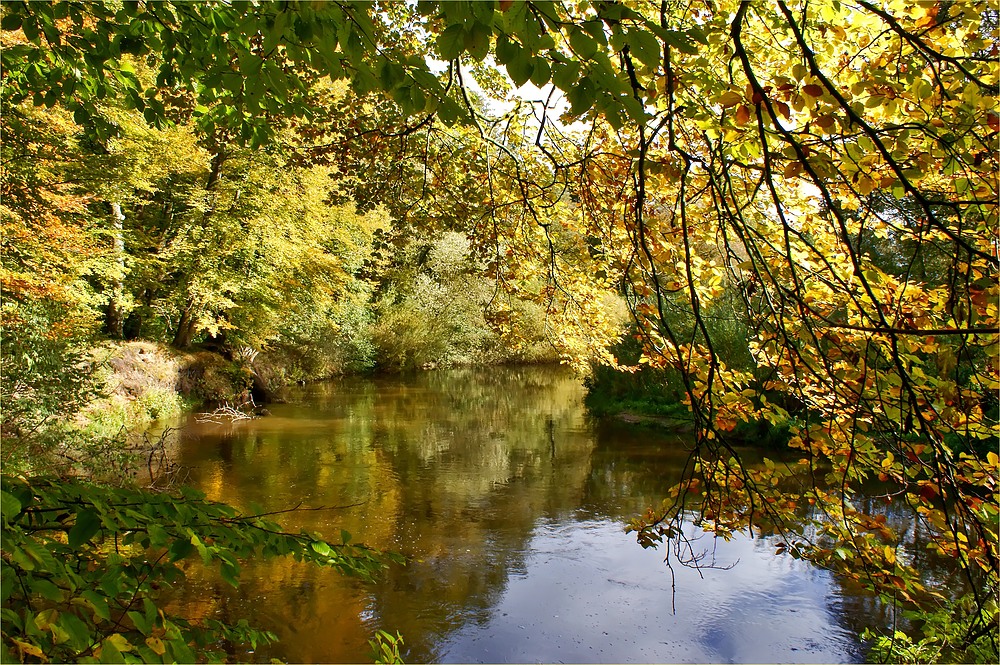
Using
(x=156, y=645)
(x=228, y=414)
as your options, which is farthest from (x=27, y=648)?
(x=228, y=414)

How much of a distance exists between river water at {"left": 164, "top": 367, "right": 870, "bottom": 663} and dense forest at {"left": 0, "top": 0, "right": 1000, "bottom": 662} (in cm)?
72

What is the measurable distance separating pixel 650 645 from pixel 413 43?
4848 millimetres

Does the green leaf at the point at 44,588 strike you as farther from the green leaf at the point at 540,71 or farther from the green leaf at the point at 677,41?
the green leaf at the point at 677,41

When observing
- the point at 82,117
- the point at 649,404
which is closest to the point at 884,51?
the point at 82,117

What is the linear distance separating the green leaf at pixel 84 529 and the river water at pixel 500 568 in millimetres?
1685

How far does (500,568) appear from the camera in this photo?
6273 mm

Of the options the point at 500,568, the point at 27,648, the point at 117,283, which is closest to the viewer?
the point at 27,648

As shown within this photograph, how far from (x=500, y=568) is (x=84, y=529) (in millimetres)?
5289

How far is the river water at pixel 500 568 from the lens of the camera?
197 inches

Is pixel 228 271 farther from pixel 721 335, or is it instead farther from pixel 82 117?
pixel 82 117

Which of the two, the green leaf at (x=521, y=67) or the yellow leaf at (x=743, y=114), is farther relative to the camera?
the yellow leaf at (x=743, y=114)

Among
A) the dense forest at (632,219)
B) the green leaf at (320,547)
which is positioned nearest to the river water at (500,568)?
the dense forest at (632,219)

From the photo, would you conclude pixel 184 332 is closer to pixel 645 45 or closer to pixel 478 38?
pixel 478 38

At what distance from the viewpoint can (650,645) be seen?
16.4 feet
